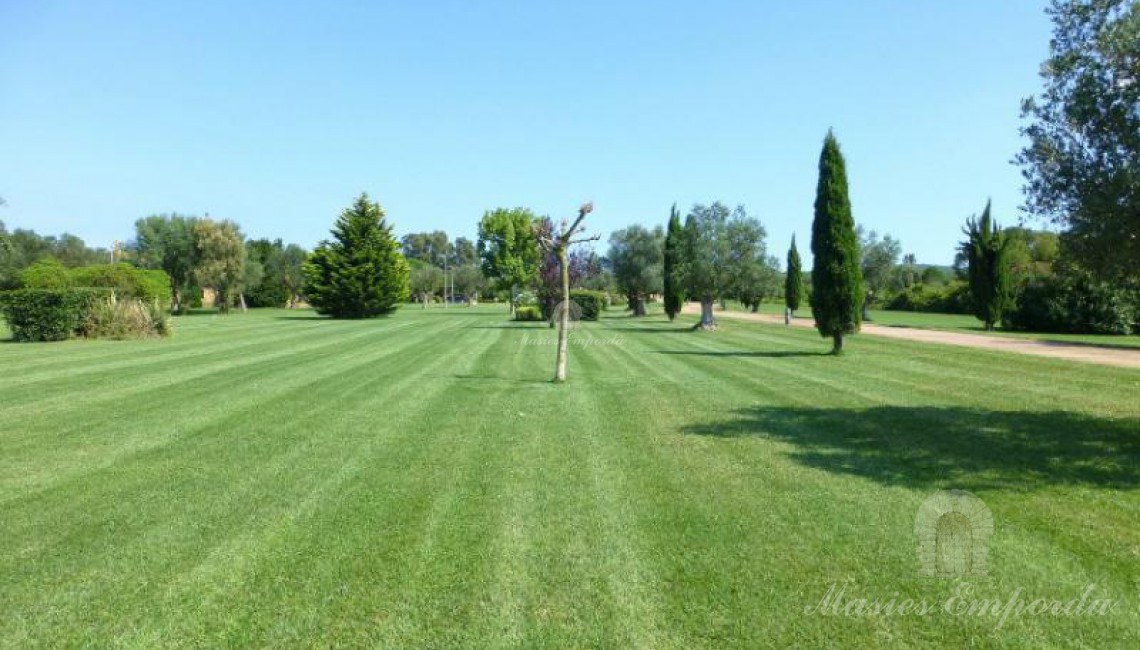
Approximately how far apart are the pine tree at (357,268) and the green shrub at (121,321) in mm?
26112

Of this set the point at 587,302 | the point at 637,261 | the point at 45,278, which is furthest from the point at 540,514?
the point at 45,278

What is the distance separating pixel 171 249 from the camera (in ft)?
201

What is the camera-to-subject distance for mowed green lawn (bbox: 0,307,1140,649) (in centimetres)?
372

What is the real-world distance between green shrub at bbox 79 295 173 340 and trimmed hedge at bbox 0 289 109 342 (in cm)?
33

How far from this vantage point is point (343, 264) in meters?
51.2

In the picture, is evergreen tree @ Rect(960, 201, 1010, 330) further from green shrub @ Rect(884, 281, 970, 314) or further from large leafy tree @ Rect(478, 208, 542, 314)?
large leafy tree @ Rect(478, 208, 542, 314)

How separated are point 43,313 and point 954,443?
88.0 feet

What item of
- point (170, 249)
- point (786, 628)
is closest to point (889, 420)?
point (786, 628)

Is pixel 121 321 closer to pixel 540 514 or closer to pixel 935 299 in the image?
pixel 540 514

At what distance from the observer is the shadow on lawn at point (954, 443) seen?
261 inches

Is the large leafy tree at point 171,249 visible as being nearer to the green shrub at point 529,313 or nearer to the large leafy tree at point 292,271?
the large leafy tree at point 292,271

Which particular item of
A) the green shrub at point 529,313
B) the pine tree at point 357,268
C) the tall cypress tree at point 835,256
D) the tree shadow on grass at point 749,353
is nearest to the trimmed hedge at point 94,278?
the pine tree at point 357,268

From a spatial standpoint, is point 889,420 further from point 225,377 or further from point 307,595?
point 225,377

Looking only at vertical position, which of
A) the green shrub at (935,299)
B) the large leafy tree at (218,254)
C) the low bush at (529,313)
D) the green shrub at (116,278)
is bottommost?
the low bush at (529,313)
